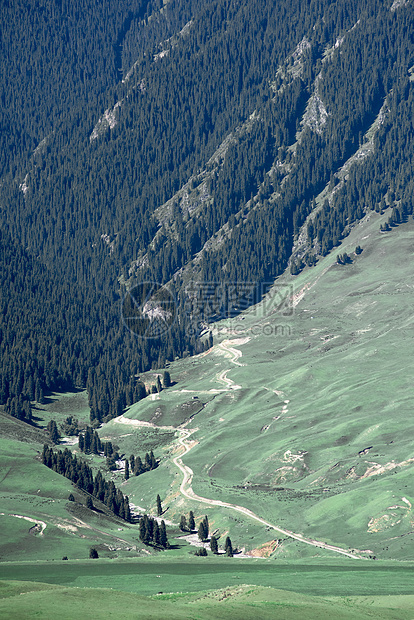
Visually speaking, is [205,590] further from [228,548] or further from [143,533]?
[143,533]

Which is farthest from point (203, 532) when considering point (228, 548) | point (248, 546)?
point (228, 548)

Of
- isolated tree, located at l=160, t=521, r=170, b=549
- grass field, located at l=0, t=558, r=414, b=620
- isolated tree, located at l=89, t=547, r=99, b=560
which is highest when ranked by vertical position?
grass field, located at l=0, t=558, r=414, b=620

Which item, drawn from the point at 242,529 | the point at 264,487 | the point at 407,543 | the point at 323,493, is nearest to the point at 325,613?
the point at 407,543

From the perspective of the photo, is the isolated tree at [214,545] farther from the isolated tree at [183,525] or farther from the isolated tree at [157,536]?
the isolated tree at [183,525]

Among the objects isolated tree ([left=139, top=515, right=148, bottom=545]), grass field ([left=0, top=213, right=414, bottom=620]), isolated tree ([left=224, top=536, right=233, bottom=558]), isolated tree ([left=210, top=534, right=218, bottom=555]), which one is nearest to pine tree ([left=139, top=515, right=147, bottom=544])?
isolated tree ([left=139, top=515, right=148, bottom=545])

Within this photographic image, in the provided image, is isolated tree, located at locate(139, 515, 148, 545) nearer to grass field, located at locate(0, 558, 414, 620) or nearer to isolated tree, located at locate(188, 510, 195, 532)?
isolated tree, located at locate(188, 510, 195, 532)

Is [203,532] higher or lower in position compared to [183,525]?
higher

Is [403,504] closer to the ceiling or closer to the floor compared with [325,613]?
closer to the floor

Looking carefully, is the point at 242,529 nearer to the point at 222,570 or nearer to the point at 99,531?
the point at 99,531

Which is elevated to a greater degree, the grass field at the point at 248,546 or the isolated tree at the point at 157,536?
the grass field at the point at 248,546

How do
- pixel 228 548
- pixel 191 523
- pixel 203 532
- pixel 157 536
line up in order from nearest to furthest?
pixel 228 548, pixel 157 536, pixel 203 532, pixel 191 523

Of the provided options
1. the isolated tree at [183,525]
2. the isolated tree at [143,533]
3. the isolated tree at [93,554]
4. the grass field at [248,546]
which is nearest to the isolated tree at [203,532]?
the grass field at [248,546]
